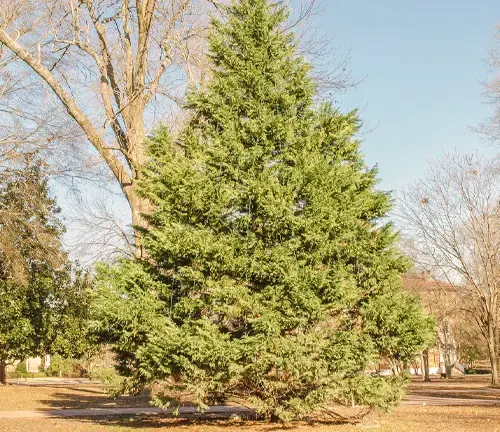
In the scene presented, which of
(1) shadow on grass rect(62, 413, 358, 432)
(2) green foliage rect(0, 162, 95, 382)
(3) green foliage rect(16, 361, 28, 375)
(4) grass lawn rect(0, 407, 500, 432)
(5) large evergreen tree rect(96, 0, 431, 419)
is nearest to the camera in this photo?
(5) large evergreen tree rect(96, 0, 431, 419)

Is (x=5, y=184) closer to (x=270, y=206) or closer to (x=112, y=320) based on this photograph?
(x=112, y=320)

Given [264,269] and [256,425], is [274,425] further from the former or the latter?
[264,269]

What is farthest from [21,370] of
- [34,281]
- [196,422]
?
[196,422]

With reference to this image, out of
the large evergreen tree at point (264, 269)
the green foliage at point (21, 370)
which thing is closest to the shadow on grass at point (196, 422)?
the large evergreen tree at point (264, 269)

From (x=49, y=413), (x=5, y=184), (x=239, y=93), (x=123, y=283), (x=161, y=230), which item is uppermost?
(x=5, y=184)

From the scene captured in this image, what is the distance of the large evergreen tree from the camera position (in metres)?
9.77

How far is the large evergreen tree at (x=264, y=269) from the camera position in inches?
384

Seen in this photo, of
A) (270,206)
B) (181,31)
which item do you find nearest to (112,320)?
(270,206)

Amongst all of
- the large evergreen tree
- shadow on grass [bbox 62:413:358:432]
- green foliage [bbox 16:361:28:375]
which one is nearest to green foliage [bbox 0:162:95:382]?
shadow on grass [bbox 62:413:358:432]

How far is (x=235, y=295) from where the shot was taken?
9961 millimetres

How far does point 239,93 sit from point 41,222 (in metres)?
16.7

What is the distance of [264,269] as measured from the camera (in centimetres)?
1016

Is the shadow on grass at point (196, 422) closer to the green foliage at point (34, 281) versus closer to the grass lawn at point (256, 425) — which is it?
the grass lawn at point (256, 425)

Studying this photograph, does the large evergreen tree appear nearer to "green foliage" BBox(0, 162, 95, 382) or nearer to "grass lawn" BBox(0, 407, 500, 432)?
"grass lawn" BBox(0, 407, 500, 432)
